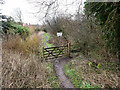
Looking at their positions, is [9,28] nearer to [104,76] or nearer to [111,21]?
[111,21]

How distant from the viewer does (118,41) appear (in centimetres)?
290

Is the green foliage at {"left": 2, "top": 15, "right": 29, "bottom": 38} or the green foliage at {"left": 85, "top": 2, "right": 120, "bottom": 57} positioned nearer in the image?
the green foliage at {"left": 85, "top": 2, "right": 120, "bottom": 57}

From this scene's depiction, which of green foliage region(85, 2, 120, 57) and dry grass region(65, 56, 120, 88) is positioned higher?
green foliage region(85, 2, 120, 57)

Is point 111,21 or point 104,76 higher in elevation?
point 111,21

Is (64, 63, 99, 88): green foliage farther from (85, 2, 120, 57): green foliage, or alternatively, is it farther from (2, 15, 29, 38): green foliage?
(2, 15, 29, 38): green foliage

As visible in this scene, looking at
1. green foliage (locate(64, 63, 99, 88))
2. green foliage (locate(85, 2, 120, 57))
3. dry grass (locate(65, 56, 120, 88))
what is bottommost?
green foliage (locate(64, 63, 99, 88))

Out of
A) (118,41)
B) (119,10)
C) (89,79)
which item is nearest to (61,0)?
(119,10)

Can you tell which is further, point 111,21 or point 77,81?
point 77,81

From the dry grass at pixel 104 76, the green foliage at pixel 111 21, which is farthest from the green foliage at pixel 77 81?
the green foliage at pixel 111 21

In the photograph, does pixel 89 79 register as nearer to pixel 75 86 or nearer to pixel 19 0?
pixel 75 86

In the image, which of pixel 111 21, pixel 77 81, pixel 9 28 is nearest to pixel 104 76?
pixel 77 81

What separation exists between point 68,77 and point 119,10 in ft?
11.8

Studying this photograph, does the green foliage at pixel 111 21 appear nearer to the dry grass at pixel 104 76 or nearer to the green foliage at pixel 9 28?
the dry grass at pixel 104 76

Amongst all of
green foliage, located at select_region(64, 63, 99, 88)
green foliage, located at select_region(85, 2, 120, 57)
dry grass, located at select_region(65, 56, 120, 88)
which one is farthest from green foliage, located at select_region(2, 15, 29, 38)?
green foliage, located at select_region(85, 2, 120, 57)
